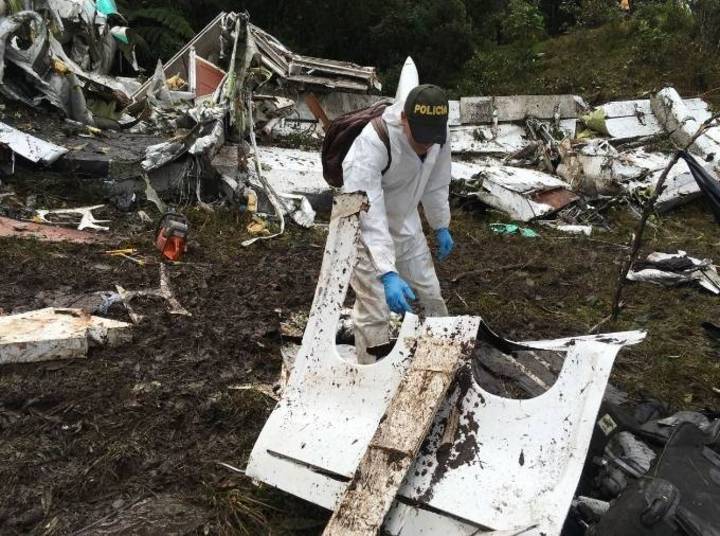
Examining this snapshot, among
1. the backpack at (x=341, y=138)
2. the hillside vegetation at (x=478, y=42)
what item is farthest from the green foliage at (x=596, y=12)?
the backpack at (x=341, y=138)

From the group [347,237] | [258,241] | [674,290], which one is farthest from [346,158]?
[674,290]

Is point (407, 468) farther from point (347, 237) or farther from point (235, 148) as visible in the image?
point (235, 148)

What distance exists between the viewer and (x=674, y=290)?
5.86m

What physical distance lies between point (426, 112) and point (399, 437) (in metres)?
1.45

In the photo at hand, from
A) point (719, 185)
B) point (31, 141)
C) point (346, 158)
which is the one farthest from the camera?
point (31, 141)

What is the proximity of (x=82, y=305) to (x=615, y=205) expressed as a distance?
22.6 ft

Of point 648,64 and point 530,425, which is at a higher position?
point 648,64

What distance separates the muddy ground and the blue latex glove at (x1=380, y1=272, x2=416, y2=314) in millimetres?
901

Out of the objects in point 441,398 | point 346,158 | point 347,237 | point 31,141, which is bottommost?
point 31,141

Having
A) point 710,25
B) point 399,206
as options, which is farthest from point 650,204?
point 710,25

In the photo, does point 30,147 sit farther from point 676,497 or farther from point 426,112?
point 676,497

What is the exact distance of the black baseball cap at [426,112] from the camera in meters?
3.01

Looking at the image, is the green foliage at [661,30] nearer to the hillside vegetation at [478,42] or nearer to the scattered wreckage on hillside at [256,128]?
the hillside vegetation at [478,42]

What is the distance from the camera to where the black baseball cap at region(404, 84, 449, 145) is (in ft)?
9.87
